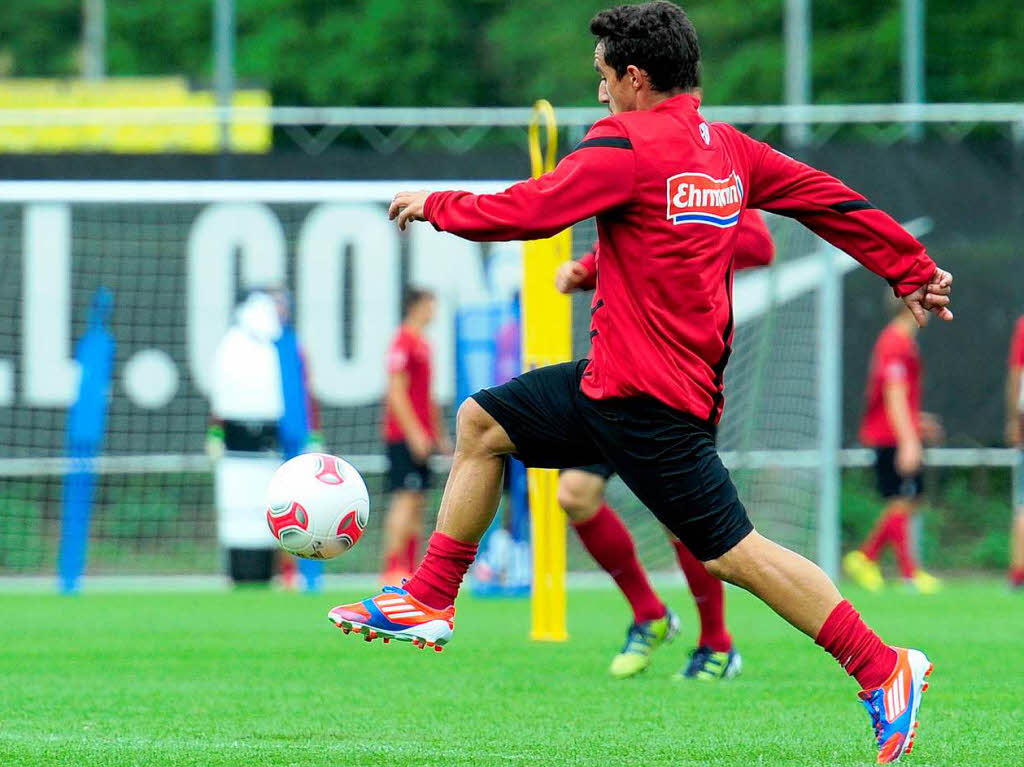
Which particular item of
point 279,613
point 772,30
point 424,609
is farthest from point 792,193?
point 772,30

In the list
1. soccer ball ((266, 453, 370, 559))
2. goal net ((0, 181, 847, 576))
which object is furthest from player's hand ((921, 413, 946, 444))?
soccer ball ((266, 453, 370, 559))

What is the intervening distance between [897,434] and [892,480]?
2.03 feet

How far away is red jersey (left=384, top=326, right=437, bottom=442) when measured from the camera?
44.8ft

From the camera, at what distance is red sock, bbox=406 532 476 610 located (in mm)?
5402

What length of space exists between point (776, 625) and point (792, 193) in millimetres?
5156

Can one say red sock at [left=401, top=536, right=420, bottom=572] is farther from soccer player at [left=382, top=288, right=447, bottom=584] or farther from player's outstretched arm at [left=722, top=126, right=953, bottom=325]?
player's outstretched arm at [left=722, top=126, right=953, bottom=325]

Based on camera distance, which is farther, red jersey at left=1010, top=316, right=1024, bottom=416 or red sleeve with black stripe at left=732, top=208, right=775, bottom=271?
red jersey at left=1010, top=316, right=1024, bottom=416

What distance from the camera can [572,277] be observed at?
665 centimetres

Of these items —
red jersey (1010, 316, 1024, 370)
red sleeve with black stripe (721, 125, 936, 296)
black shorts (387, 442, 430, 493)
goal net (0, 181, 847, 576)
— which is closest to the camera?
red sleeve with black stripe (721, 125, 936, 296)

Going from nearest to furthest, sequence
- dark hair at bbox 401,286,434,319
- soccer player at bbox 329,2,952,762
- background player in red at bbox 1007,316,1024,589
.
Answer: soccer player at bbox 329,2,952,762
background player in red at bbox 1007,316,1024,589
dark hair at bbox 401,286,434,319

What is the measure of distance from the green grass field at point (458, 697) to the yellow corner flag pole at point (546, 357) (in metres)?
0.23

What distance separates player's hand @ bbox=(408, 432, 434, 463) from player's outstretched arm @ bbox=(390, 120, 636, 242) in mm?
8453

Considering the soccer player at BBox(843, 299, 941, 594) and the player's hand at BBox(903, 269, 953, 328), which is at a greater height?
the player's hand at BBox(903, 269, 953, 328)

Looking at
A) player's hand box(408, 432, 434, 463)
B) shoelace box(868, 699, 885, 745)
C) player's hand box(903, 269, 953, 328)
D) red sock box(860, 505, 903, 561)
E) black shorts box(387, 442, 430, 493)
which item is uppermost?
player's hand box(903, 269, 953, 328)
